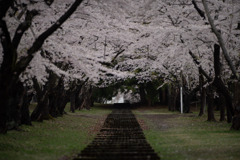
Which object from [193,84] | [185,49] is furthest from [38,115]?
[193,84]

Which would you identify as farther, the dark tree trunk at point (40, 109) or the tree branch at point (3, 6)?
the dark tree trunk at point (40, 109)

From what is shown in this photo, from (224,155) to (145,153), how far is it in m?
2.03

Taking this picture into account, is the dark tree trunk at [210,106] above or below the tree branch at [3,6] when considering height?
below

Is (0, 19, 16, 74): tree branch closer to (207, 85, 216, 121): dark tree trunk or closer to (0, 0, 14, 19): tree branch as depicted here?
(0, 0, 14, 19): tree branch

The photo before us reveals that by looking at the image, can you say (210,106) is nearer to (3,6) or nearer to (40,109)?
(40,109)

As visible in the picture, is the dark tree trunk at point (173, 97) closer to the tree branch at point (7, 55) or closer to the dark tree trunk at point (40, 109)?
the dark tree trunk at point (40, 109)

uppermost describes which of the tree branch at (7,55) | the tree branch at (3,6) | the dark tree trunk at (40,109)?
the tree branch at (3,6)

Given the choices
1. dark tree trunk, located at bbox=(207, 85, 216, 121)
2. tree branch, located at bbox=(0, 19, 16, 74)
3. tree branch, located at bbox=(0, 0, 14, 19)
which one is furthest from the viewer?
dark tree trunk, located at bbox=(207, 85, 216, 121)

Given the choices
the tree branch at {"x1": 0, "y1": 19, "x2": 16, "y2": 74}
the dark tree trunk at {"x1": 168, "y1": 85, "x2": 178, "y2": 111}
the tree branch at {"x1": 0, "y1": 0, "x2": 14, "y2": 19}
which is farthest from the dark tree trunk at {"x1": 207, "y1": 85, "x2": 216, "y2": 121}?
the tree branch at {"x1": 0, "y1": 0, "x2": 14, "y2": 19}

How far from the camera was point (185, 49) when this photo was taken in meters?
16.0

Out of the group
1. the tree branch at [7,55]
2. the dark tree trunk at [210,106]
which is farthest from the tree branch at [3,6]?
the dark tree trunk at [210,106]

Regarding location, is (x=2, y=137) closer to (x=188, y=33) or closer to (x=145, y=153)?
(x=145, y=153)

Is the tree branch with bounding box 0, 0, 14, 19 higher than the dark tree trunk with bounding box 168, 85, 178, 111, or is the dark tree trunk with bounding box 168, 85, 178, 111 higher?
the tree branch with bounding box 0, 0, 14, 19

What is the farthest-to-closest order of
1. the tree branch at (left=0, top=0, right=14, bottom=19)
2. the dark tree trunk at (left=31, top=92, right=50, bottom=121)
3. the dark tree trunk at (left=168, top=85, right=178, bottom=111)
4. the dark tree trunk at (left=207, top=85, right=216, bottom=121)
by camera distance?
the dark tree trunk at (left=168, top=85, right=178, bottom=111) → the dark tree trunk at (left=207, top=85, right=216, bottom=121) → the dark tree trunk at (left=31, top=92, right=50, bottom=121) → the tree branch at (left=0, top=0, right=14, bottom=19)
